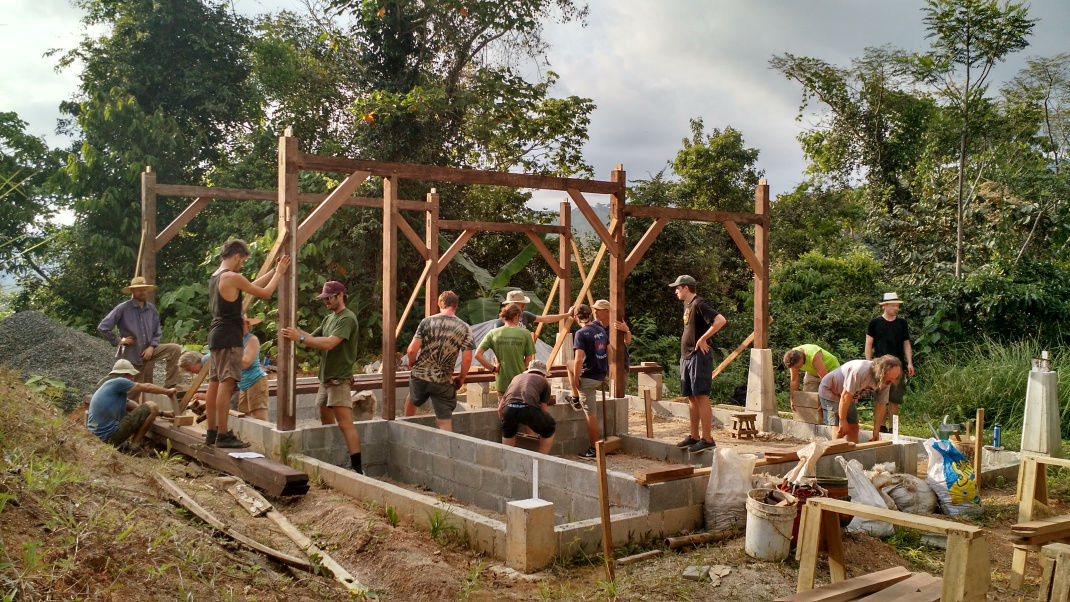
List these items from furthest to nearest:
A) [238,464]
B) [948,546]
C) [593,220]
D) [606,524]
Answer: [593,220] → [238,464] → [606,524] → [948,546]

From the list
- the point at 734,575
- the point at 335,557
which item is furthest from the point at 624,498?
the point at 335,557

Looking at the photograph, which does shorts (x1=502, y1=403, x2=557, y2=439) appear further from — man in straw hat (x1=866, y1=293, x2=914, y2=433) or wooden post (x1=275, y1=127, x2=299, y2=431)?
man in straw hat (x1=866, y1=293, x2=914, y2=433)

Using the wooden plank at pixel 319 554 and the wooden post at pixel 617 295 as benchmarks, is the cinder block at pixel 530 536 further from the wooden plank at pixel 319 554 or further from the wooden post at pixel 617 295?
the wooden post at pixel 617 295

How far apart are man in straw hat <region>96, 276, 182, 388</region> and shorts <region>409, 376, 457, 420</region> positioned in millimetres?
3519

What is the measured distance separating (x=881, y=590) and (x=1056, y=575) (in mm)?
1090

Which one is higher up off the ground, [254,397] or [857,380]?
[857,380]

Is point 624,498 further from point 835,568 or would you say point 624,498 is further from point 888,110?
point 888,110

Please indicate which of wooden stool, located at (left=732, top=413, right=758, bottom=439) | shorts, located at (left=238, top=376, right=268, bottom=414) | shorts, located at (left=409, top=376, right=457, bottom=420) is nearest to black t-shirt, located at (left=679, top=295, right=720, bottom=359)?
shorts, located at (left=409, top=376, right=457, bottom=420)

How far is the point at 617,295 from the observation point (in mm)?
10117

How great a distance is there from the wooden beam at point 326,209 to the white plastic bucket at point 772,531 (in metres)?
4.57

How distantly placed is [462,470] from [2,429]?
143 inches

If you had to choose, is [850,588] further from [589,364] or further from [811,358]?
[811,358]

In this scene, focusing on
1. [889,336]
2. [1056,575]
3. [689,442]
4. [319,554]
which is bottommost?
[319,554]

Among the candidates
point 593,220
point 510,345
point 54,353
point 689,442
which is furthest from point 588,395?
point 54,353
